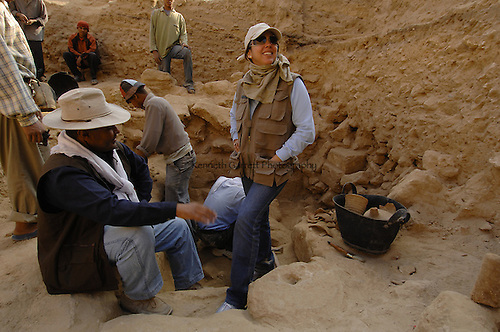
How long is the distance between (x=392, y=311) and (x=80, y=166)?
207 cm

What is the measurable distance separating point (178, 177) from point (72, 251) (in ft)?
6.59

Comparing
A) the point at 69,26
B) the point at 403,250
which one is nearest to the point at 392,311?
the point at 403,250

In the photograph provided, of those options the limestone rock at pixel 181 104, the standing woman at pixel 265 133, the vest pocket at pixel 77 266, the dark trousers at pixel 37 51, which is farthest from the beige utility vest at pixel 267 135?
the dark trousers at pixel 37 51

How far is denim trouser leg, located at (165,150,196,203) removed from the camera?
3.55m

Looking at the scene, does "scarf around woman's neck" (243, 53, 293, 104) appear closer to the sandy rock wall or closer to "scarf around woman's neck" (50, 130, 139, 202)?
"scarf around woman's neck" (50, 130, 139, 202)

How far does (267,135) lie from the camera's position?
218 centimetres

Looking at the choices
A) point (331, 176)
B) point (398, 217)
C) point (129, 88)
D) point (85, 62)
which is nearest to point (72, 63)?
point (85, 62)

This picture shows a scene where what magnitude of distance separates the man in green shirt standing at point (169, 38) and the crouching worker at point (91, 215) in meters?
4.03

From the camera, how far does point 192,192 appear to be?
186 inches

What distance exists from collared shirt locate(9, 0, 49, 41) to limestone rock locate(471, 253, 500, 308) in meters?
7.00

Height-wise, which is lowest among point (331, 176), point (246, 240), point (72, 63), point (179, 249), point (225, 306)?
point (225, 306)

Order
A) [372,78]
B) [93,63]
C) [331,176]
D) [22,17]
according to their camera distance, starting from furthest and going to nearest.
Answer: [93,63]
[22,17]
[331,176]
[372,78]

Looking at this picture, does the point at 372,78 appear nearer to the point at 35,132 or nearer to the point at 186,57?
the point at 186,57

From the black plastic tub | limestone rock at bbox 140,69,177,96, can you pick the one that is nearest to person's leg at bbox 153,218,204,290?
the black plastic tub
